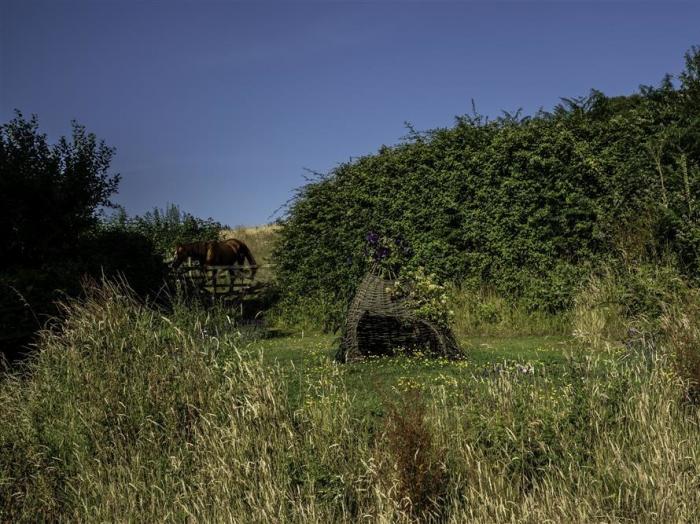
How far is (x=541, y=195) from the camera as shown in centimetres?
1152

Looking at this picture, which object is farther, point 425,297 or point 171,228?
point 171,228

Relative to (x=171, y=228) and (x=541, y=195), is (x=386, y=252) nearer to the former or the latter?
(x=541, y=195)

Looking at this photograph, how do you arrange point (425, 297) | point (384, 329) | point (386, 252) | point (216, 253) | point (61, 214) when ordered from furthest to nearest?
point (216, 253) < point (61, 214) < point (386, 252) < point (384, 329) < point (425, 297)

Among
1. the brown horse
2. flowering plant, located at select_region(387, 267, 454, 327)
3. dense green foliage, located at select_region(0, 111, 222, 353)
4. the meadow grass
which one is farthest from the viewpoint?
the brown horse

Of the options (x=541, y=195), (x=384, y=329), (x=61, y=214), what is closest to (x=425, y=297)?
(x=384, y=329)

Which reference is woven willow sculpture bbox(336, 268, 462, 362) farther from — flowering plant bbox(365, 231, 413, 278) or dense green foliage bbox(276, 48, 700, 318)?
dense green foliage bbox(276, 48, 700, 318)

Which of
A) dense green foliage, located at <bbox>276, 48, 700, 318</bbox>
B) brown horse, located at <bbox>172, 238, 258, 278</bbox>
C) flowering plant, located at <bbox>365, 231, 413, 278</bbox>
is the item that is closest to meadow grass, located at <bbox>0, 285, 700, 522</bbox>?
flowering plant, located at <bbox>365, 231, 413, 278</bbox>

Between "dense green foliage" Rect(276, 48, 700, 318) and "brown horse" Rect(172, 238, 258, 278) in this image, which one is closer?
→ "dense green foliage" Rect(276, 48, 700, 318)

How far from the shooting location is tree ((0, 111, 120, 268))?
13445 millimetres

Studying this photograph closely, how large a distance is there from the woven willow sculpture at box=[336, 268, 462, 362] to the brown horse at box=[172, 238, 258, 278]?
11.8 m

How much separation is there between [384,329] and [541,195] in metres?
4.08

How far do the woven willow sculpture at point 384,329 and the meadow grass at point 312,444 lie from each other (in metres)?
2.46

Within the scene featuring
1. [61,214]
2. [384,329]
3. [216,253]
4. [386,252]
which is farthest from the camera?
[216,253]

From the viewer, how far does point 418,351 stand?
912cm
